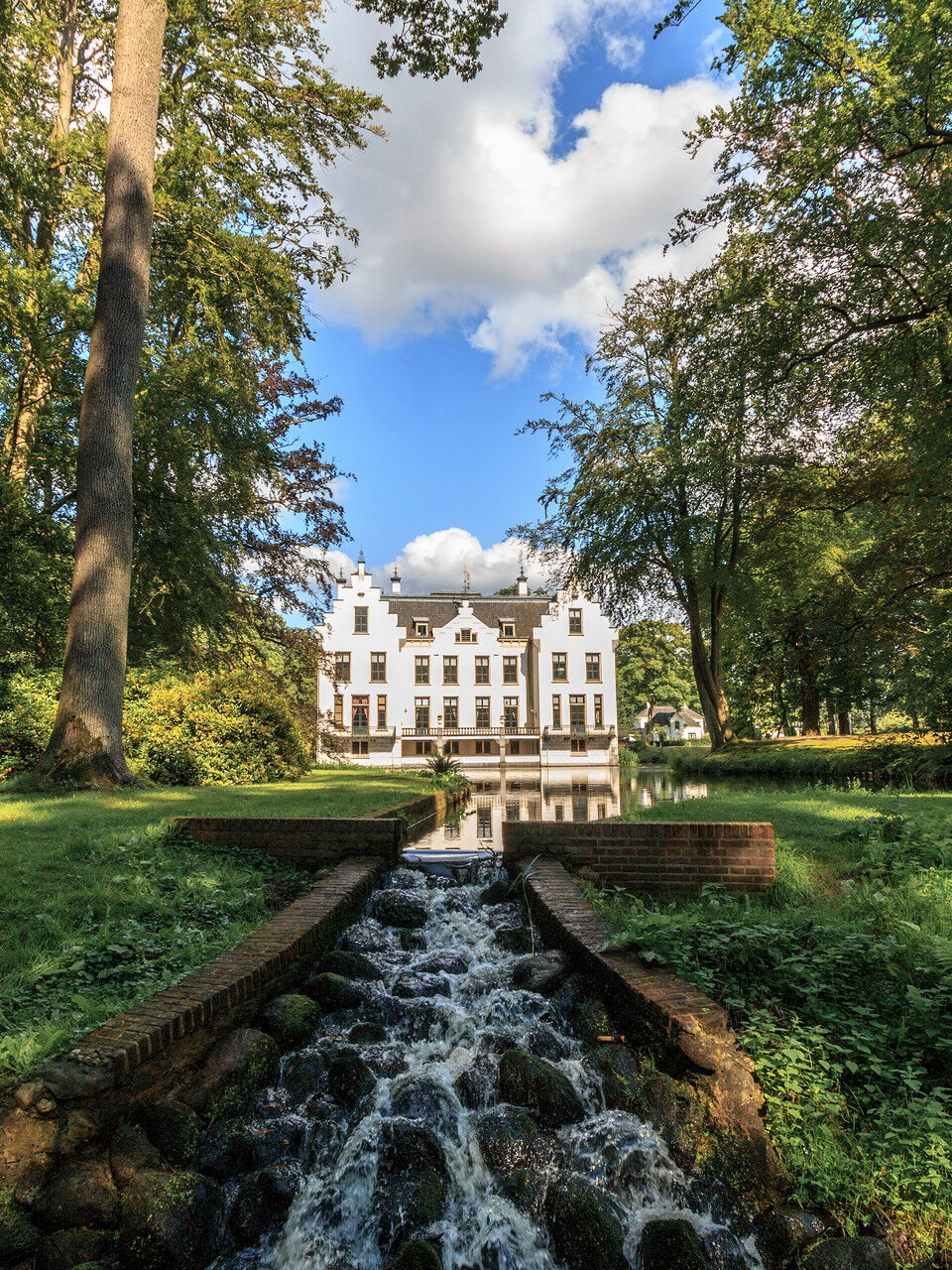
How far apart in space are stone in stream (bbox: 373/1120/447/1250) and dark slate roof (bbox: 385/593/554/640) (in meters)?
41.4

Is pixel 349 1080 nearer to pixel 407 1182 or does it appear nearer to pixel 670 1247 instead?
pixel 407 1182

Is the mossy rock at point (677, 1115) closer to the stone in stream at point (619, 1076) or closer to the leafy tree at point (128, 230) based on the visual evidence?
the stone in stream at point (619, 1076)

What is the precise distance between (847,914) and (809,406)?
13.0m

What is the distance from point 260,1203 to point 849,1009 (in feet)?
9.15

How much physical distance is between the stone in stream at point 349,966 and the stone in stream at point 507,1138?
144 centimetres

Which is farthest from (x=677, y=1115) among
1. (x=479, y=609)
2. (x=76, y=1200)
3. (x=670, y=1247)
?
(x=479, y=609)

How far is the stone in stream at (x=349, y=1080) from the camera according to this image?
335 cm

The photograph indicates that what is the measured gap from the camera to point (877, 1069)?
2854 millimetres

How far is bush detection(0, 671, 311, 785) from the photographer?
10750 mm

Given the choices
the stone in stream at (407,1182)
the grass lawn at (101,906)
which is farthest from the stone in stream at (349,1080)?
the grass lawn at (101,906)

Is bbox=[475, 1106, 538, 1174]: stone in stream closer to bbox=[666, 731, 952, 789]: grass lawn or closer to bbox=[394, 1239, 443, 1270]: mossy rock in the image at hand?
bbox=[394, 1239, 443, 1270]: mossy rock

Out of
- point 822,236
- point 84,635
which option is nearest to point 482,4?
point 822,236

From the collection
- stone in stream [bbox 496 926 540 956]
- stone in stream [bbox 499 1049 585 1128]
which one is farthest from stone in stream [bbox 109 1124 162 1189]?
stone in stream [bbox 496 926 540 956]

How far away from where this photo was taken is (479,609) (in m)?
46.8
